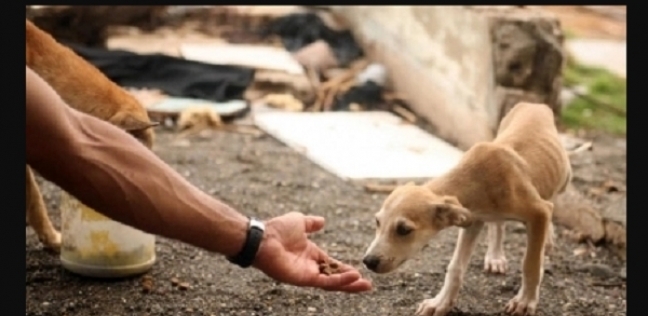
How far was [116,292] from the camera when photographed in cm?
380

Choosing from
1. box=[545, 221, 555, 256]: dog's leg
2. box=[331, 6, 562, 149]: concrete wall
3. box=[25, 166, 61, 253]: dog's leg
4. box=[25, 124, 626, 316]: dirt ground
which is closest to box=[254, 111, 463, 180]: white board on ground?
box=[331, 6, 562, 149]: concrete wall

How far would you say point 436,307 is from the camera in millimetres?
3645

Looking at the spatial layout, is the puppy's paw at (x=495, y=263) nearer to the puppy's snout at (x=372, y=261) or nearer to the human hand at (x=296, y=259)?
the puppy's snout at (x=372, y=261)

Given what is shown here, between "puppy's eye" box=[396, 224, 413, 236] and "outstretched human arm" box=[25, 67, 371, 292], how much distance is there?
0.41 meters

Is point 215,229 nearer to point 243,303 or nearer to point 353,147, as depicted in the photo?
point 243,303

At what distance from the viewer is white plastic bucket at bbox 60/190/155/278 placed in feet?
12.6

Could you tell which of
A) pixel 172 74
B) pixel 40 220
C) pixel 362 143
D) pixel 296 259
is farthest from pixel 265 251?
pixel 172 74

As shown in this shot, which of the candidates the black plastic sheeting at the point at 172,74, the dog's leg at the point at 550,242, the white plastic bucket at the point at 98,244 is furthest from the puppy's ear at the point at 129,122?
the black plastic sheeting at the point at 172,74

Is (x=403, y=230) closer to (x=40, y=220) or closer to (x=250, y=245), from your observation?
(x=250, y=245)

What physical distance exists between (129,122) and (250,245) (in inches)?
44.3

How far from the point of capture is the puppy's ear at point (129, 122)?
378cm

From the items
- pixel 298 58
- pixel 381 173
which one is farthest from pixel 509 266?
pixel 298 58

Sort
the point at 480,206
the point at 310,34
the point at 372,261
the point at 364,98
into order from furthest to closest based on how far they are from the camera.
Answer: the point at 310,34 < the point at 364,98 < the point at 480,206 < the point at 372,261

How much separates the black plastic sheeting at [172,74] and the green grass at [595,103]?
2210mm
